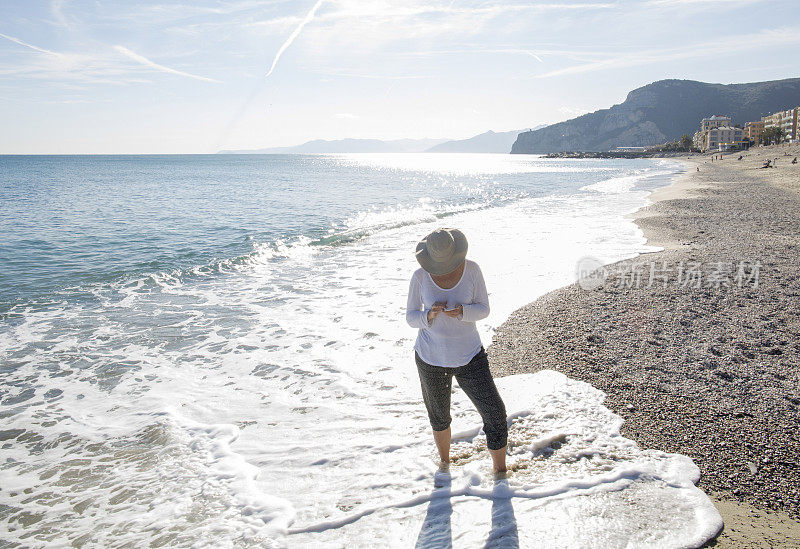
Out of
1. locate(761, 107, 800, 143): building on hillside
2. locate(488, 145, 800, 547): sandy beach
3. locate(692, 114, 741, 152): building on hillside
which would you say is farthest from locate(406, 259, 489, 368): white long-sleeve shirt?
locate(692, 114, 741, 152): building on hillside

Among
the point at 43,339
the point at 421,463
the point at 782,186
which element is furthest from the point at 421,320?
the point at 782,186

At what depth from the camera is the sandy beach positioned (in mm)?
3646

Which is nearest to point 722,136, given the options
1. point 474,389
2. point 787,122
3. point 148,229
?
point 787,122

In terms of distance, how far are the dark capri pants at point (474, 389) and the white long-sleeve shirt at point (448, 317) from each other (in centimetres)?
8

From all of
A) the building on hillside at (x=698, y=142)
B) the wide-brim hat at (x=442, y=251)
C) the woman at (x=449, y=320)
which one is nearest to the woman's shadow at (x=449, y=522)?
the woman at (x=449, y=320)

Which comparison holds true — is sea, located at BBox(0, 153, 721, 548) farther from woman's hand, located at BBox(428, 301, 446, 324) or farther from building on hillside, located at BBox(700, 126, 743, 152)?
building on hillside, located at BBox(700, 126, 743, 152)

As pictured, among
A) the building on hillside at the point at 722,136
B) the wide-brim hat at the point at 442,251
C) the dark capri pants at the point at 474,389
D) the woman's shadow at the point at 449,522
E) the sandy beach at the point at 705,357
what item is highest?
the building on hillside at the point at 722,136

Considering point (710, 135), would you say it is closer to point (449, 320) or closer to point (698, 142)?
point (698, 142)

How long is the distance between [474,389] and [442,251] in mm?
1186

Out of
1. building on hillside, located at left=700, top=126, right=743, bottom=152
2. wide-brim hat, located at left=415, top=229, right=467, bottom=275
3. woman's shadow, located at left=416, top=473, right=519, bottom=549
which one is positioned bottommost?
woman's shadow, located at left=416, top=473, right=519, bottom=549

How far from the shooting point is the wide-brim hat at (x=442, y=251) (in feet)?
10.7

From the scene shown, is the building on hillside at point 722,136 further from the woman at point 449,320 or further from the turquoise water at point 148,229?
the woman at point 449,320

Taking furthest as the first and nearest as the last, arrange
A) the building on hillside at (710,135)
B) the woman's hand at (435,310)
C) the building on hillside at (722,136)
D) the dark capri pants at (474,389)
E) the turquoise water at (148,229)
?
1. the building on hillside at (710,135)
2. the building on hillside at (722,136)
3. the turquoise water at (148,229)
4. the dark capri pants at (474,389)
5. the woman's hand at (435,310)

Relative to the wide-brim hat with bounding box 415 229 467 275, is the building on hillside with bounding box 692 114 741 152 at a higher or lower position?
higher
